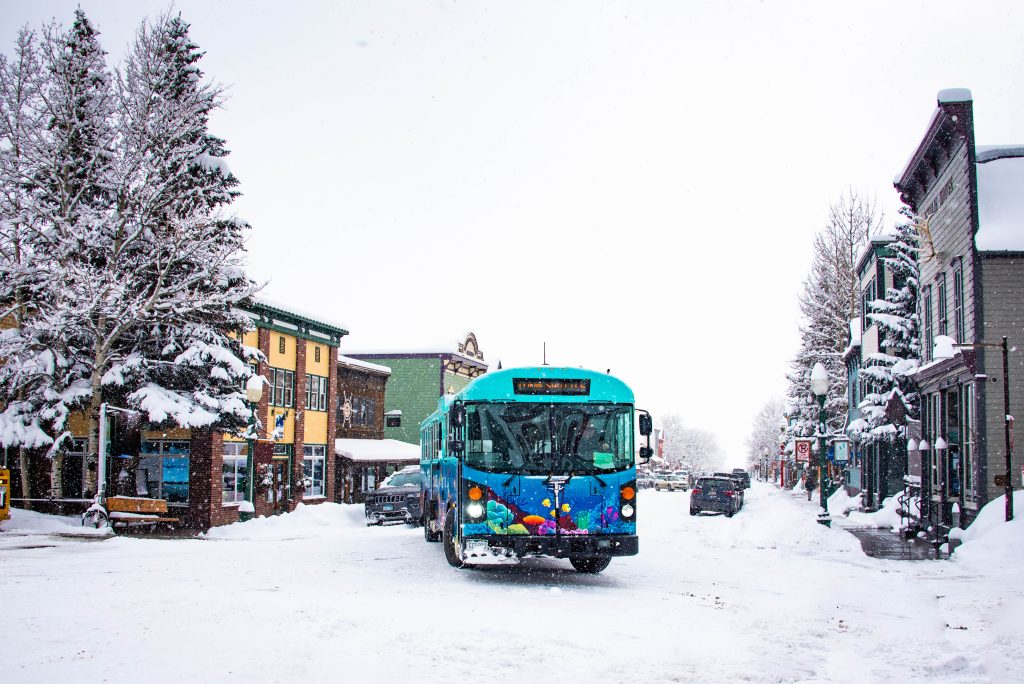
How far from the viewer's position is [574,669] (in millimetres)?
8109

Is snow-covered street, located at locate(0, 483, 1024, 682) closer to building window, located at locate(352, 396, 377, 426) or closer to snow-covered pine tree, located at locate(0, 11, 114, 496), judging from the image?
snow-covered pine tree, located at locate(0, 11, 114, 496)

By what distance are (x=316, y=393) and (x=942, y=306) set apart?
24948 mm

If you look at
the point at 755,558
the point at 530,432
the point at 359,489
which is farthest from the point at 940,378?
the point at 359,489

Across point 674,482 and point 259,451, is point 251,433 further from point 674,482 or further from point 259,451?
point 674,482

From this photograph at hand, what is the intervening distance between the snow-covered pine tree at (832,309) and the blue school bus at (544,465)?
39.4 m

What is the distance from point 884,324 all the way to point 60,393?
24410mm

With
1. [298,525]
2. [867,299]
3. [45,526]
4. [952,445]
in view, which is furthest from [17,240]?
[867,299]

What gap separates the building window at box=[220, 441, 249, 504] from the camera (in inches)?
1331

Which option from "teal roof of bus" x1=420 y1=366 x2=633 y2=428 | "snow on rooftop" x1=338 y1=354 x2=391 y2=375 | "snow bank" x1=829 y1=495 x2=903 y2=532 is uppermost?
"snow on rooftop" x1=338 y1=354 x2=391 y2=375

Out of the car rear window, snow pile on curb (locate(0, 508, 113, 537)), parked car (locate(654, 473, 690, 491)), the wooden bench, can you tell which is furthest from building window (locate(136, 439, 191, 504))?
parked car (locate(654, 473, 690, 491))

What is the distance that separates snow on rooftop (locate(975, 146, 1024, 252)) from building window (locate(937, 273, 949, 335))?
2.83m

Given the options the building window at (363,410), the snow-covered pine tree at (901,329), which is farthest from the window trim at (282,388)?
the snow-covered pine tree at (901,329)

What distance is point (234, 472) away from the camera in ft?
113

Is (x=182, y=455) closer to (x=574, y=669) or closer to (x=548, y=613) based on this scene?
(x=548, y=613)
